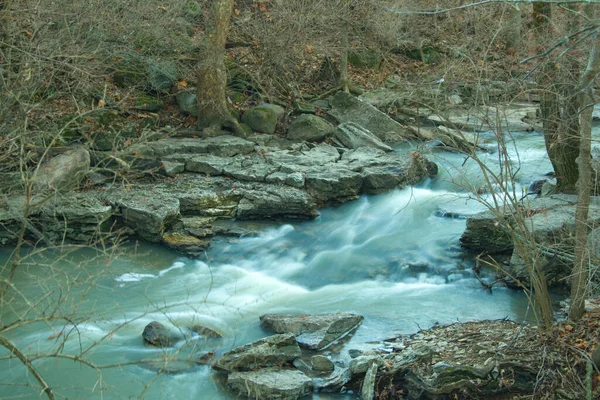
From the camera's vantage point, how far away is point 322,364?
705cm

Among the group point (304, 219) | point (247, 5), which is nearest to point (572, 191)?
point (304, 219)

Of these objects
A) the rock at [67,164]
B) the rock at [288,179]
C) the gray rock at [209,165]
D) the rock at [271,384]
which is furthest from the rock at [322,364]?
the gray rock at [209,165]

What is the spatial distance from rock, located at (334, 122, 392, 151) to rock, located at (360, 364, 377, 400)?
7.87m

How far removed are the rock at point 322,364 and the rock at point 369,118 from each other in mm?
8491

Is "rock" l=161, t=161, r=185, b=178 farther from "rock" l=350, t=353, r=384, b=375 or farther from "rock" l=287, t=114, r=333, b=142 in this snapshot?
"rock" l=350, t=353, r=384, b=375

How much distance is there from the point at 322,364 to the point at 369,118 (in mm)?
8988

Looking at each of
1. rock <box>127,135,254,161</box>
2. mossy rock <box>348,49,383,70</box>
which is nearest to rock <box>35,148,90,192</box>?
rock <box>127,135,254,161</box>

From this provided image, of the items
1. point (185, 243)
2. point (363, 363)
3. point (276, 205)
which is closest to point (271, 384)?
point (363, 363)

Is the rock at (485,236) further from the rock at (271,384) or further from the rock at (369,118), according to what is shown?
the rock at (369,118)

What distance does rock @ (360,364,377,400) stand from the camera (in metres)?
6.43

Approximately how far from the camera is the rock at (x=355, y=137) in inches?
554

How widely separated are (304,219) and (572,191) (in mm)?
4119

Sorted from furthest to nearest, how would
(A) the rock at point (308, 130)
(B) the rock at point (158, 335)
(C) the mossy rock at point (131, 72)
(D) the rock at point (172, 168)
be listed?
(A) the rock at point (308, 130)
(C) the mossy rock at point (131, 72)
(D) the rock at point (172, 168)
(B) the rock at point (158, 335)

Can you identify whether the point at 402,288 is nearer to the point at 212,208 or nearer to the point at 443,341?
the point at 443,341
